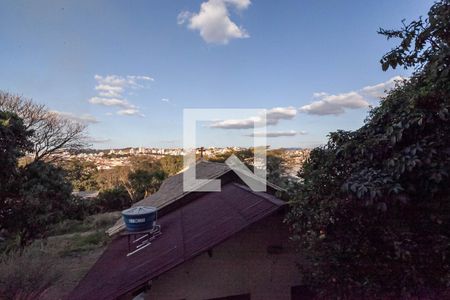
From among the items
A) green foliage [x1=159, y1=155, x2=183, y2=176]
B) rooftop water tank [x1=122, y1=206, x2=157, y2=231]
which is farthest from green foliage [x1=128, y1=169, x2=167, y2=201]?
rooftop water tank [x1=122, y1=206, x2=157, y2=231]

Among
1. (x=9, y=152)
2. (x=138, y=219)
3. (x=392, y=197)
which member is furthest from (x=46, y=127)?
→ (x=392, y=197)

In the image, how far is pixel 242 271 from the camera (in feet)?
19.1

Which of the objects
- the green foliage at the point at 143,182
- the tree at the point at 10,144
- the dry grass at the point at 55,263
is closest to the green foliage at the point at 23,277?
the dry grass at the point at 55,263

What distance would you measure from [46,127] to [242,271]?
2229cm

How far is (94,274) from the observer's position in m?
6.35

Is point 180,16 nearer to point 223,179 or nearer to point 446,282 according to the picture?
point 223,179

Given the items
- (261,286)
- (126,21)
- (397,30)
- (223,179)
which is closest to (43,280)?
(223,179)

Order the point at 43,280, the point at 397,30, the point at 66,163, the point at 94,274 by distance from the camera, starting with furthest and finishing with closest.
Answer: the point at 66,163, the point at 43,280, the point at 94,274, the point at 397,30

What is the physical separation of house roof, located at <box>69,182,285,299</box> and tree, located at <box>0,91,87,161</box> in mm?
17225

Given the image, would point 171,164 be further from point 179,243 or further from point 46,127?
point 179,243

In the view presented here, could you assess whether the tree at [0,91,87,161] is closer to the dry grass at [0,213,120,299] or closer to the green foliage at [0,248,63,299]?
the dry grass at [0,213,120,299]

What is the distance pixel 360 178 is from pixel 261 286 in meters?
3.64

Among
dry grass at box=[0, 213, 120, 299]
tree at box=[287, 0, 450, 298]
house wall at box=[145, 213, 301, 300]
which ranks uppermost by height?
tree at box=[287, 0, 450, 298]

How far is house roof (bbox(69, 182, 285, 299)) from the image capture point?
459cm
